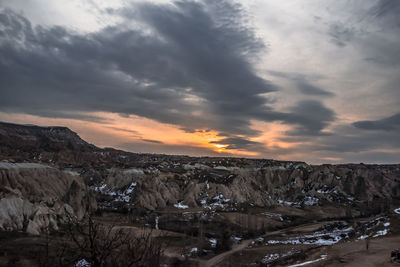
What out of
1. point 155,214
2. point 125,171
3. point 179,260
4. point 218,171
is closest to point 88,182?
point 125,171

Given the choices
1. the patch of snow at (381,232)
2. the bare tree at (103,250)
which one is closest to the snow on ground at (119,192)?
the patch of snow at (381,232)

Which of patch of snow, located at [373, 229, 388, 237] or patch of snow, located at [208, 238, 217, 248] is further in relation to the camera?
patch of snow, located at [208, 238, 217, 248]

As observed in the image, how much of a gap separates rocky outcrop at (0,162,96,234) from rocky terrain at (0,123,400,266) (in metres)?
0.22

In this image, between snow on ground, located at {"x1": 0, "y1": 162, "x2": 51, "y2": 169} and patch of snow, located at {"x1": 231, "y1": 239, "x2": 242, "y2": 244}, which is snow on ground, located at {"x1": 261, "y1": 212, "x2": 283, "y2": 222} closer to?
patch of snow, located at {"x1": 231, "y1": 239, "x2": 242, "y2": 244}

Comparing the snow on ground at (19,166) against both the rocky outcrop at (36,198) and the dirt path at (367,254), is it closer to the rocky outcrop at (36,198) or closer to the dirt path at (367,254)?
the rocky outcrop at (36,198)

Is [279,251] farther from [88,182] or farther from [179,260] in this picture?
[88,182]

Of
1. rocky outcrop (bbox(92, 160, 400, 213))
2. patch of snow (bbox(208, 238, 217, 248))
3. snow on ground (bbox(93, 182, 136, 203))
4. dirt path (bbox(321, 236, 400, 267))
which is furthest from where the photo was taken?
rocky outcrop (bbox(92, 160, 400, 213))

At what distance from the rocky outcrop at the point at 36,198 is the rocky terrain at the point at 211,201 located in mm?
224

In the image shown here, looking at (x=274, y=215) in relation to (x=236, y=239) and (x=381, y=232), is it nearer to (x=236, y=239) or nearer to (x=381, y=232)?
(x=236, y=239)

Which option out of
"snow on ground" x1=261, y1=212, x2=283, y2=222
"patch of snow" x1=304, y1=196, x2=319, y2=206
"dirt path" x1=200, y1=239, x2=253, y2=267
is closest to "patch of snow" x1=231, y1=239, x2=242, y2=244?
"dirt path" x1=200, y1=239, x2=253, y2=267

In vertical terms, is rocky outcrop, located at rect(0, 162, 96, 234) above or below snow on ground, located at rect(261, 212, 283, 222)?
above

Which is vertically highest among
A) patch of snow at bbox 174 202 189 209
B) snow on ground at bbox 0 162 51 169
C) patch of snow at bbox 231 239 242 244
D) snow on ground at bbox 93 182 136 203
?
snow on ground at bbox 0 162 51 169

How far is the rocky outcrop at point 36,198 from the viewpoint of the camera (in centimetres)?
5053

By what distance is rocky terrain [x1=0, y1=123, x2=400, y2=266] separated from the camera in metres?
52.6
